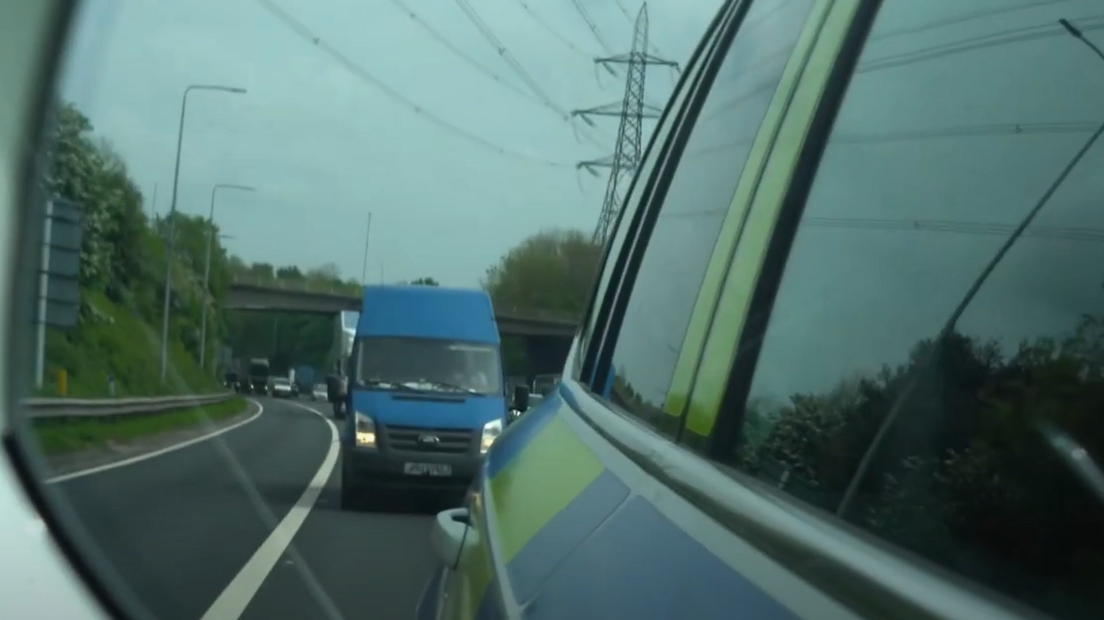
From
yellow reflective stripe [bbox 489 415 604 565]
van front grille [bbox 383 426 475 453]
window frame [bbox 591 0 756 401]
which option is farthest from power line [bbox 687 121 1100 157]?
van front grille [bbox 383 426 475 453]

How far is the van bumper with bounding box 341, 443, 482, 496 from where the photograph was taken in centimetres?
1427

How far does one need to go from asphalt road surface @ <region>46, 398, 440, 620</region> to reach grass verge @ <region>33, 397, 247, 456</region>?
0.25 meters

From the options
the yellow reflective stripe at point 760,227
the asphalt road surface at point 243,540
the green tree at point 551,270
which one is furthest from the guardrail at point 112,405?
the yellow reflective stripe at point 760,227

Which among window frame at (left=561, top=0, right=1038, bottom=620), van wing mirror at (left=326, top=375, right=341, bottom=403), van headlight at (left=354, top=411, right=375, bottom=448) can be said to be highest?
window frame at (left=561, top=0, right=1038, bottom=620)

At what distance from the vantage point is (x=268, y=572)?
9.30 m

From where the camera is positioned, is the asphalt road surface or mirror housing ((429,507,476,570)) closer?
mirror housing ((429,507,476,570))

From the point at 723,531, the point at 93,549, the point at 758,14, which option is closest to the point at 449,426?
the point at 93,549

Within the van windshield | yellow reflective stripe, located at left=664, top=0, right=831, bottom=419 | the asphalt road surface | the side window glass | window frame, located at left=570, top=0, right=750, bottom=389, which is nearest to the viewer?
yellow reflective stripe, located at left=664, top=0, right=831, bottom=419

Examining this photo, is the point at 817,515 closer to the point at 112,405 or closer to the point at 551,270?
the point at 551,270

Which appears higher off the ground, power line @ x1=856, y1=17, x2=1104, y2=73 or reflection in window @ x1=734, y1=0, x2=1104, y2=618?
power line @ x1=856, y1=17, x2=1104, y2=73

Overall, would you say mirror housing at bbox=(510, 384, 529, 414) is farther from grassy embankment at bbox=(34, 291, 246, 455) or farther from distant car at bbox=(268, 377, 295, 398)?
distant car at bbox=(268, 377, 295, 398)

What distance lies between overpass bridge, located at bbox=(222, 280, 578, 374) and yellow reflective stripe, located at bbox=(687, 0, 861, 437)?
221 cm

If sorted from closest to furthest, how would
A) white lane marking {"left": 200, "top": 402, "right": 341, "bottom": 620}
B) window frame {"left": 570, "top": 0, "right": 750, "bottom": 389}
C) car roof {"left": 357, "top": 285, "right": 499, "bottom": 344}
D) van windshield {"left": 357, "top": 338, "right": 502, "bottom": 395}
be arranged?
window frame {"left": 570, "top": 0, "right": 750, "bottom": 389} → white lane marking {"left": 200, "top": 402, "right": 341, "bottom": 620} → van windshield {"left": 357, "top": 338, "right": 502, "bottom": 395} → car roof {"left": 357, "top": 285, "right": 499, "bottom": 344}

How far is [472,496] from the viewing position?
3518 millimetres
